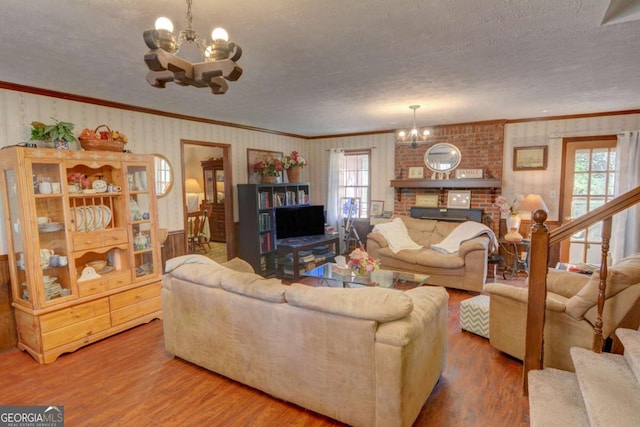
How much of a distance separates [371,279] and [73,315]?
2852mm

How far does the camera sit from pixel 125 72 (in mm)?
2764

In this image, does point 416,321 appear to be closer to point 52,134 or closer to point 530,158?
point 52,134

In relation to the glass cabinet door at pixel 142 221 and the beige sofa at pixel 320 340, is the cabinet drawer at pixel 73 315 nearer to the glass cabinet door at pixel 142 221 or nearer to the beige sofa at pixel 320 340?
the glass cabinet door at pixel 142 221

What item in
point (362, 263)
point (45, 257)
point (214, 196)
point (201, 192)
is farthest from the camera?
point (201, 192)

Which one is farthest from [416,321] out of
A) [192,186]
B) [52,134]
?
[192,186]

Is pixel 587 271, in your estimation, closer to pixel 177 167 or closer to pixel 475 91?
pixel 475 91

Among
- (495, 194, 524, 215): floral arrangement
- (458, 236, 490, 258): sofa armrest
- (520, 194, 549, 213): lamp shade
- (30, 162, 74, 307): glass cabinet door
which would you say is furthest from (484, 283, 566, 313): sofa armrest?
(30, 162, 74, 307): glass cabinet door

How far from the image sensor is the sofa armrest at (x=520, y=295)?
241 centimetres

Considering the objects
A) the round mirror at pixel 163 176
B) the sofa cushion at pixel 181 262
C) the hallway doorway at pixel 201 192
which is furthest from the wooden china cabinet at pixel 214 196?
the sofa cushion at pixel 181 262

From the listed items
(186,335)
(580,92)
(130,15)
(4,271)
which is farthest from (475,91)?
(4,271)

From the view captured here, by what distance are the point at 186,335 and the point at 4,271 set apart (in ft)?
6.27

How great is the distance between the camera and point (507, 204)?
5223mm

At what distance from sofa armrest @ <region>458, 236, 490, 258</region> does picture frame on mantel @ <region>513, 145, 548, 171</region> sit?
1.52m

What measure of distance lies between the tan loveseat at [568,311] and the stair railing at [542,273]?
0.25 m
